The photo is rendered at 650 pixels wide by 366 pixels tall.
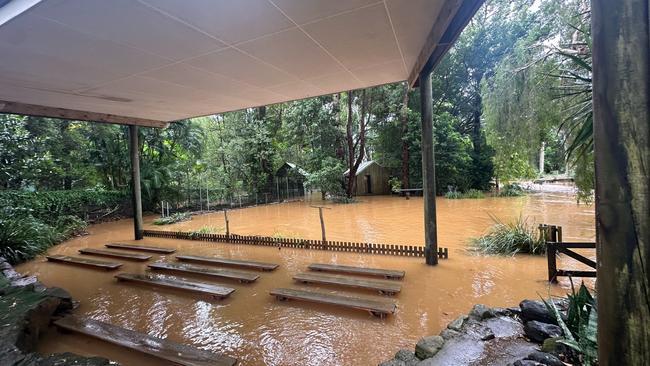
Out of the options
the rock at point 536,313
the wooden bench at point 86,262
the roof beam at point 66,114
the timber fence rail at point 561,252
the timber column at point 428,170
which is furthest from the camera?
the wooden bench at point 86,262

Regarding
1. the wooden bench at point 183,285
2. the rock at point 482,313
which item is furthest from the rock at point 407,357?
the wooden bench at point 183,285

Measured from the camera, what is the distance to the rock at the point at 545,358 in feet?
5.71

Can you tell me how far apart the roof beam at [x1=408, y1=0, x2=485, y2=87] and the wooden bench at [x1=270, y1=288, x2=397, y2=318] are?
2805 mm

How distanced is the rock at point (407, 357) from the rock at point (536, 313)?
3.72ft

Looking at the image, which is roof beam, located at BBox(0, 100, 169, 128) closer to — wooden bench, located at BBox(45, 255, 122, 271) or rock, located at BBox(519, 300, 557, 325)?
wooden bench, located at BBox(45, 255, 122, 271)

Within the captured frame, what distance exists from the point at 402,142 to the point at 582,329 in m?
14.4

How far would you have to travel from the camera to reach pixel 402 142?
15688mm

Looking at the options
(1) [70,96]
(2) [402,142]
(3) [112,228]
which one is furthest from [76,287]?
(2) [402,142]

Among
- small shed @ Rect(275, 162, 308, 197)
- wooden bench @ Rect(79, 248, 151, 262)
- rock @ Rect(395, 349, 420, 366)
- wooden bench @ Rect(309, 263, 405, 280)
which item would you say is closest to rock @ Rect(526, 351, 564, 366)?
rock @ Rect(395, 349, 420, 366)

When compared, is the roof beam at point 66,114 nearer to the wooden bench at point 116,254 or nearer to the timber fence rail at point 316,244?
the wooden bench at point 116,254

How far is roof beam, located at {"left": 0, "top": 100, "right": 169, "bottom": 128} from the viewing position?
476 centimetres

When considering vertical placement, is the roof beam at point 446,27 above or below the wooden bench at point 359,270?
above

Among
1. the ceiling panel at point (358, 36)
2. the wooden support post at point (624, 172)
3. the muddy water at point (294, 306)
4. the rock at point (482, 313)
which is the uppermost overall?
the ceiling panel at point (358, 36)

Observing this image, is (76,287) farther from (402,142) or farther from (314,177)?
(402,142)
